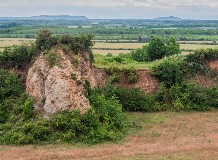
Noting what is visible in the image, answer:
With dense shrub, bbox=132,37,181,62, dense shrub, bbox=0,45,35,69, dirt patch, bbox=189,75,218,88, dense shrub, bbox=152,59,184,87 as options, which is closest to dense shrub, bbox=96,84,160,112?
dense shrub, bbox=152,59,184,87

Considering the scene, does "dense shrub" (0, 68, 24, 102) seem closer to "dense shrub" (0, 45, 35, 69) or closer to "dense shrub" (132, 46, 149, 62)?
"dense shrub" (0, 45, 35, 69)

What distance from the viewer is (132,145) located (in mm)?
25438

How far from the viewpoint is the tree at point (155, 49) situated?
2041 inches

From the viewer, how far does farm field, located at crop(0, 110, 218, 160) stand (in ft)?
76.7

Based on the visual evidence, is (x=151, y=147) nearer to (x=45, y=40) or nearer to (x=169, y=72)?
(x=45, y=40)

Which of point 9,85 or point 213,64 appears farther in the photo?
point 213,64

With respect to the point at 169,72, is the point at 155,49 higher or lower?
higher

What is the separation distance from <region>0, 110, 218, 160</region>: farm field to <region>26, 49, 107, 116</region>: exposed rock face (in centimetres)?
363

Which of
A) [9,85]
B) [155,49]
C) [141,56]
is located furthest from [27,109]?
[141,56]

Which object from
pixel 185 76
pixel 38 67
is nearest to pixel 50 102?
pixel 38 67

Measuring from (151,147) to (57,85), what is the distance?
8.21 meters

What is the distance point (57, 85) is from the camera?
2872 cm

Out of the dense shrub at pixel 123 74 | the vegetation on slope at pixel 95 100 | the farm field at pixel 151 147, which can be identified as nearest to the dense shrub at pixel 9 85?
the vegetation on slope at pixel 95 100

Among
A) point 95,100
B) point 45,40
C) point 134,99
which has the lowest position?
point 134,99
